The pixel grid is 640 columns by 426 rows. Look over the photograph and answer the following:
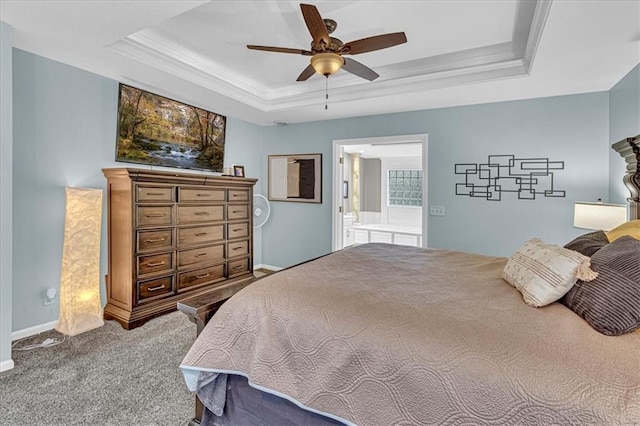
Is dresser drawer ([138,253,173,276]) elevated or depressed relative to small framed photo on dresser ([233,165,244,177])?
depressed

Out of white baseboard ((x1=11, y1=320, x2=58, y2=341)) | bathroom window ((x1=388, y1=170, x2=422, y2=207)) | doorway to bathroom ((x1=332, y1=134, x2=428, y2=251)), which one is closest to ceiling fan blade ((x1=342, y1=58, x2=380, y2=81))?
white baseboard ((x1=11, y1=320, x2=58, y2=341))

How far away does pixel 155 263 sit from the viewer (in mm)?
3264

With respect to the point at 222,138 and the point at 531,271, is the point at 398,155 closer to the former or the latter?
the point at 222,138

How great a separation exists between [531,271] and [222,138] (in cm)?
423

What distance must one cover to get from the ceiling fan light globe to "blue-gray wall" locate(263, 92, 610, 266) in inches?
89.4

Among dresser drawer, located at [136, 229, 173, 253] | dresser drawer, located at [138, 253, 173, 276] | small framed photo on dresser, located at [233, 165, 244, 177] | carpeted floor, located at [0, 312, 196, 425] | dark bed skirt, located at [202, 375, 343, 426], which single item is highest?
small framed photo on dresser, located at [233, 165, 244, 177]

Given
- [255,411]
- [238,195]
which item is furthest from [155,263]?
[255,411]

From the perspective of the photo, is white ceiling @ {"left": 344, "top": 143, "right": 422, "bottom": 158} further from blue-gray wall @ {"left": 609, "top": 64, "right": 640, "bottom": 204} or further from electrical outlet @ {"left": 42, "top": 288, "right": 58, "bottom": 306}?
electrical outlet @ {"left": 42, "top": 288, "right": 58, "bottom": 306}

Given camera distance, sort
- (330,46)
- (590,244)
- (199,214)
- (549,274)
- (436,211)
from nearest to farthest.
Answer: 1. (549,274)
2. (590,244)
3. (330,46)
4. (199,214)
5. (436,211)

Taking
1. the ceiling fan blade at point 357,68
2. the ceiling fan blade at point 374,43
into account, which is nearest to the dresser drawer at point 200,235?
the ceiling fan blade at point 357,68

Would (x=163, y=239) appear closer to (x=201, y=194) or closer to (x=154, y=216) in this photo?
(x=154, y=216)

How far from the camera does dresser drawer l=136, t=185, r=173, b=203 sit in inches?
122

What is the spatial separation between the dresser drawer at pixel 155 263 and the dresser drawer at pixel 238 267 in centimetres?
88

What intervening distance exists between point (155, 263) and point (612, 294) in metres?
3.46
